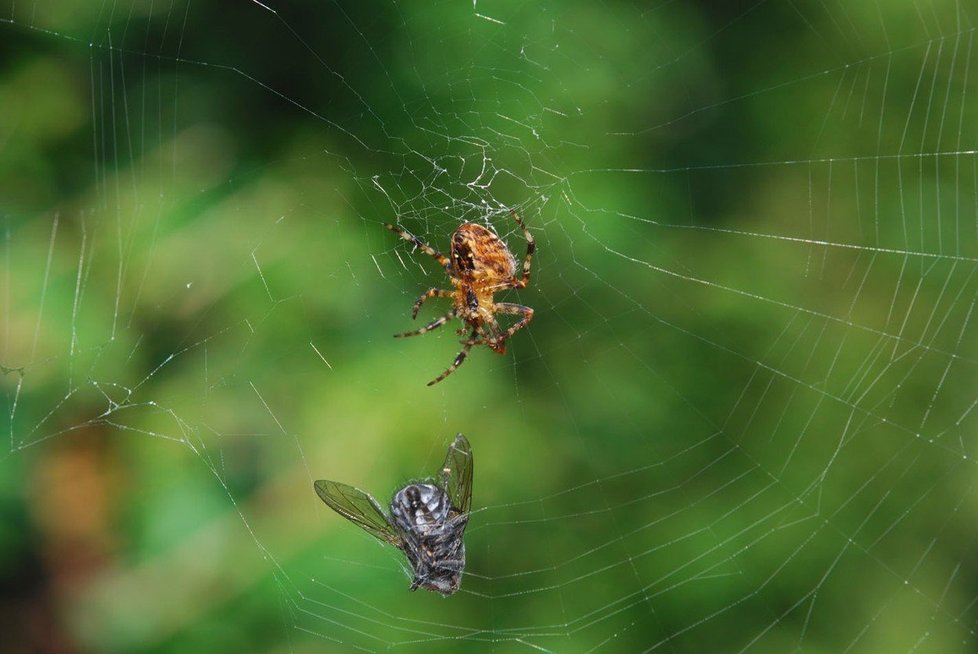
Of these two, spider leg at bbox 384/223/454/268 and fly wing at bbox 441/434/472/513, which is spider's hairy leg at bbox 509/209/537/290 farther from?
fly wing at bbox 441/434/472/513

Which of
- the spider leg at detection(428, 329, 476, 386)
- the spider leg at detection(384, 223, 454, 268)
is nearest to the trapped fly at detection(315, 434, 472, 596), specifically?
the spider leg at detection(428, 329, 476, 386)

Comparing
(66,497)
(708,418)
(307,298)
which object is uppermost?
(307,298)

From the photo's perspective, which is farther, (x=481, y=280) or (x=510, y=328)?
(x=481, y=280)

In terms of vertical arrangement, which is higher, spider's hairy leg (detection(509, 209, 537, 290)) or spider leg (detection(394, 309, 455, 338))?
spider's hairy leg (detection(509, 209, 537, 290))

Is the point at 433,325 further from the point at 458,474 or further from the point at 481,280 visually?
the point at 458,474

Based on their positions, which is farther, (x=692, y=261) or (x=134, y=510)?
(x=692, y=261)

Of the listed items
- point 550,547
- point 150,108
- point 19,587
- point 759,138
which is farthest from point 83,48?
point 759,138

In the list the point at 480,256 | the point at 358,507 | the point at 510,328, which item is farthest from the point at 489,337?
the point at 358,507

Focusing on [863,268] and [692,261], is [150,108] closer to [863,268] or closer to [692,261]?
[692,261]
